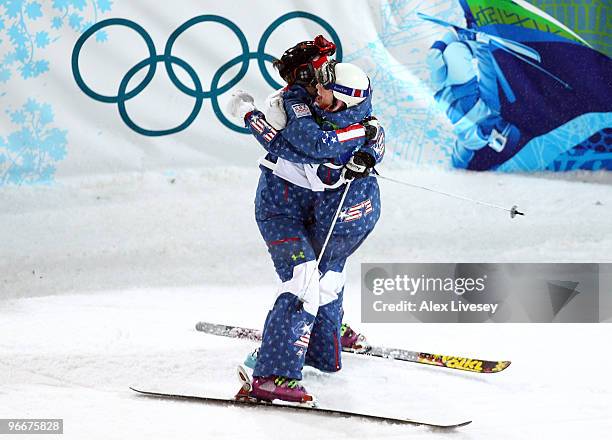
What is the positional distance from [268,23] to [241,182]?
0.89 meters

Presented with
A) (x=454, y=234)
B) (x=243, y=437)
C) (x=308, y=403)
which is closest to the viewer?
(x=243, y=437)

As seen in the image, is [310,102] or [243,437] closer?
[243,437]

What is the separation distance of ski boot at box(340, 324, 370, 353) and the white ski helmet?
3.10ft

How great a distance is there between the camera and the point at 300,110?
3.06 m

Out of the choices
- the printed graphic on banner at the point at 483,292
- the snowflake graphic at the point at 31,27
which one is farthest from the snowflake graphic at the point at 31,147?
the printed graphic on banner at the point at 483,292

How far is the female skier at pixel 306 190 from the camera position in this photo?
A: 3.04m

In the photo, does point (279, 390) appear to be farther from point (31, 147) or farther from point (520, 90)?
point (520, 90)

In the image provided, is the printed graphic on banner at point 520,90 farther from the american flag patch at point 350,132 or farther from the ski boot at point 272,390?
the ski boot at point 272,390

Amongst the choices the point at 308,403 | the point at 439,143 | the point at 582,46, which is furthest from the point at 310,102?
the point at 582,46

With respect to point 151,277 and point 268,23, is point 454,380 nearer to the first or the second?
point 151,277

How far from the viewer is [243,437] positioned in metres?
2.71

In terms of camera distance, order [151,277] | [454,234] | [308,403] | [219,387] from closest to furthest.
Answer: [308,403] → [219,387] → [151,277] → [454,234]

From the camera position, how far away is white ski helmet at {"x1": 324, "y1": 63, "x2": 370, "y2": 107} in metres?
3.05

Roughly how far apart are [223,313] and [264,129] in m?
1.38
